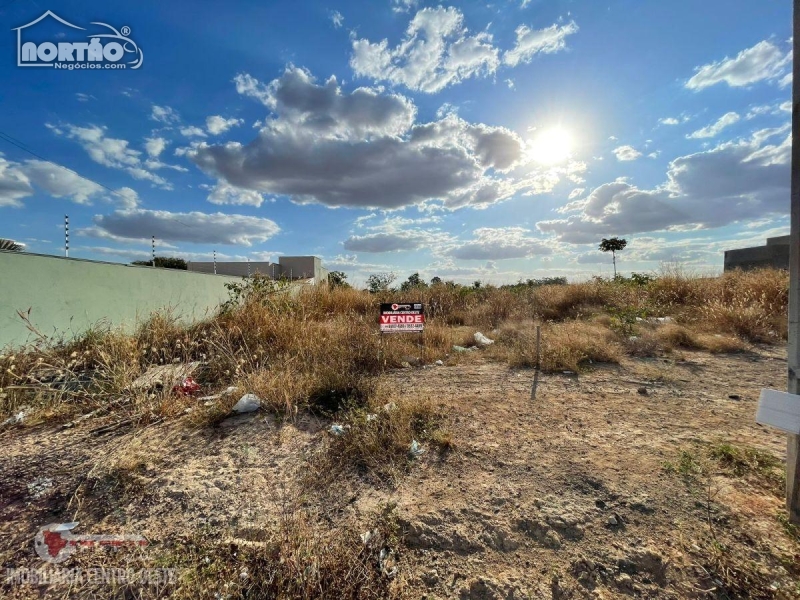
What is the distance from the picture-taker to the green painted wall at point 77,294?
3.64m

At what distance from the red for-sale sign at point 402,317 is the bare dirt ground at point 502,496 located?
125 cm

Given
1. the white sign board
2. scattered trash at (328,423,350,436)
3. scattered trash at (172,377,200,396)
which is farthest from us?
scattered trash at (172,377,200,396)

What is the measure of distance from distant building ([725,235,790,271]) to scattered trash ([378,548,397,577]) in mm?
18218

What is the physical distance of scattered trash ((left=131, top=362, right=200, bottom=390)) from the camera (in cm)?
283

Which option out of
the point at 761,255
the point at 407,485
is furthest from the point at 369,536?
the point at 761,255

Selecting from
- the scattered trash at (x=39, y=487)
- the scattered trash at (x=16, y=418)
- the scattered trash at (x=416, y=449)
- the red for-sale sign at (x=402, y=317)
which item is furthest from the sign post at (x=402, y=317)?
the scattered trash at (x=16, y=418)

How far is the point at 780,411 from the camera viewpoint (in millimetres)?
1236

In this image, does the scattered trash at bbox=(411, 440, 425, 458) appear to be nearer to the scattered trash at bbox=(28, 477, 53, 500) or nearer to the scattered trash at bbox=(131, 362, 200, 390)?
the scattered trash at bbox=(28, 477, 53, 500)

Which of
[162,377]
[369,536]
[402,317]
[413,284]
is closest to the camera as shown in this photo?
[369,536]

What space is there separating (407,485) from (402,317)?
2137mm

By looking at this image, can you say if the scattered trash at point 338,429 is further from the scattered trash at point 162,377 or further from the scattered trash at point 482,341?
the scattered trash at point 482,341

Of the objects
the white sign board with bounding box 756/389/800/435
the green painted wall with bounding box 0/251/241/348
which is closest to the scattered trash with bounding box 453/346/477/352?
the white sign board with bounding box 756/389/800/435

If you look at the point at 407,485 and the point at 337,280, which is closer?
the point at 407,485

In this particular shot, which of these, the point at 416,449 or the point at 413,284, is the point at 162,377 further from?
the point at 413,284
